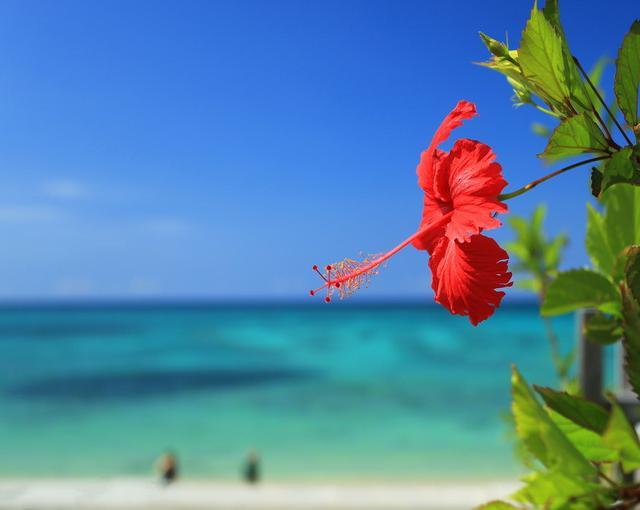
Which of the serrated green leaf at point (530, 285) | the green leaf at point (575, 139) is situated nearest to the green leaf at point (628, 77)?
the green leaf at point (575, 139)

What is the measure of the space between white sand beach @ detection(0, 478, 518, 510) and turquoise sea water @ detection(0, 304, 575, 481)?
5366 mm

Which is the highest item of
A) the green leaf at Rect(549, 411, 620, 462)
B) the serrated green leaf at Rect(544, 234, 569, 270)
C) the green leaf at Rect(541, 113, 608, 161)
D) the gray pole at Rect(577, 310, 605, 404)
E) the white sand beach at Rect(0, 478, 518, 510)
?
the serrated green leaf at Rect(544, 234, 569, 270)

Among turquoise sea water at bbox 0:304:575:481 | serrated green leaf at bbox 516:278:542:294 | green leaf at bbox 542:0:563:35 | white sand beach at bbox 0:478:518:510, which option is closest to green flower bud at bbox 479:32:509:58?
green leaf at bbox 542:0:563:35

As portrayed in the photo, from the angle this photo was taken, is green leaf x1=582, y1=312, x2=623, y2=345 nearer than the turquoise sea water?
Yes

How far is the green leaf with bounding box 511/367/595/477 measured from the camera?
25 centimetres

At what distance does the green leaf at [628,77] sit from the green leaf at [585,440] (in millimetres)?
172

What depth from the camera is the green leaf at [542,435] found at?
0.81 ft

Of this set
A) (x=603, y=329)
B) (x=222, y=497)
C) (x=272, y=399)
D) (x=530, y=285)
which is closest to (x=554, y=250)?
(x=530, y=285)

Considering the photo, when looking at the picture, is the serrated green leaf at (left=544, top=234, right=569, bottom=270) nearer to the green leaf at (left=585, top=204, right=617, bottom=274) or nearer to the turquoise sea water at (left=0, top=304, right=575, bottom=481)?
the green leaf at (left=585, top=204, right=617, bottom=274)

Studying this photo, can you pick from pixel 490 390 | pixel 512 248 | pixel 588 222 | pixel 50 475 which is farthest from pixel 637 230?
pixel 490 390

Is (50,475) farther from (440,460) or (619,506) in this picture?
(619,506)

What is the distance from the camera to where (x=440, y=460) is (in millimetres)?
10570

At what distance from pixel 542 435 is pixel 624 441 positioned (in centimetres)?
3

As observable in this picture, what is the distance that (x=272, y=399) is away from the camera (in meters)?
15.8
